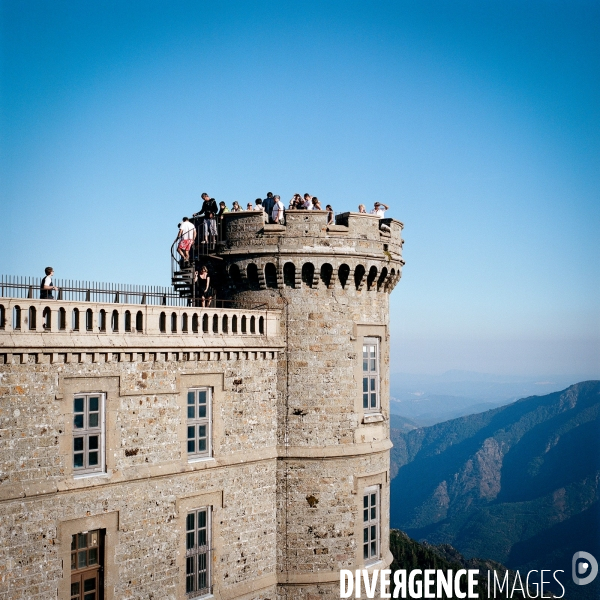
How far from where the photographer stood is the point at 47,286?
17.3 m

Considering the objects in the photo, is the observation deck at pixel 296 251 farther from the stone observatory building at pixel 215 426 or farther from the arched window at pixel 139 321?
the arched window at pixel 139 321

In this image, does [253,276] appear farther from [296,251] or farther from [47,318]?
[47,318]

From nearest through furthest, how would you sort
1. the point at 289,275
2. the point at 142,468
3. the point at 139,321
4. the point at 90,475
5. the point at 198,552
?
the point at 90,475 < the point at 142,468 < the point at 139,321 < the point at 198,552 < the point at 289,275

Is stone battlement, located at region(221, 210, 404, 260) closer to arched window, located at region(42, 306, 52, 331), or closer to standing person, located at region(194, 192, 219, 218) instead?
standing person, located at region(194, 192, 219, 218)

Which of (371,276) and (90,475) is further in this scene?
(371,276)

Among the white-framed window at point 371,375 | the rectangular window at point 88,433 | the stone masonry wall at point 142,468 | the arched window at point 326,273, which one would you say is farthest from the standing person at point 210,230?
the rectangular window at point 88,433

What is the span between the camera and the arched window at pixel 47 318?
54.0 ft

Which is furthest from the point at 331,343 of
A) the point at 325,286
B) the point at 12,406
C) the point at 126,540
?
the point at 12,406

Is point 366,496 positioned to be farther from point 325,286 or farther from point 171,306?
point 171,306

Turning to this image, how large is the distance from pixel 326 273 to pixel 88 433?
840 cm

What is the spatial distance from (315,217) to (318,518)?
9001 millimetres

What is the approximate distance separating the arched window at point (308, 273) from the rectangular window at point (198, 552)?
712 centimetres

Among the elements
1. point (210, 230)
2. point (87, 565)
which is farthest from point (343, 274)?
point (87, 565)

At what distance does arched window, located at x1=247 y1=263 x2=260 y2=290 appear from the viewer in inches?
859
